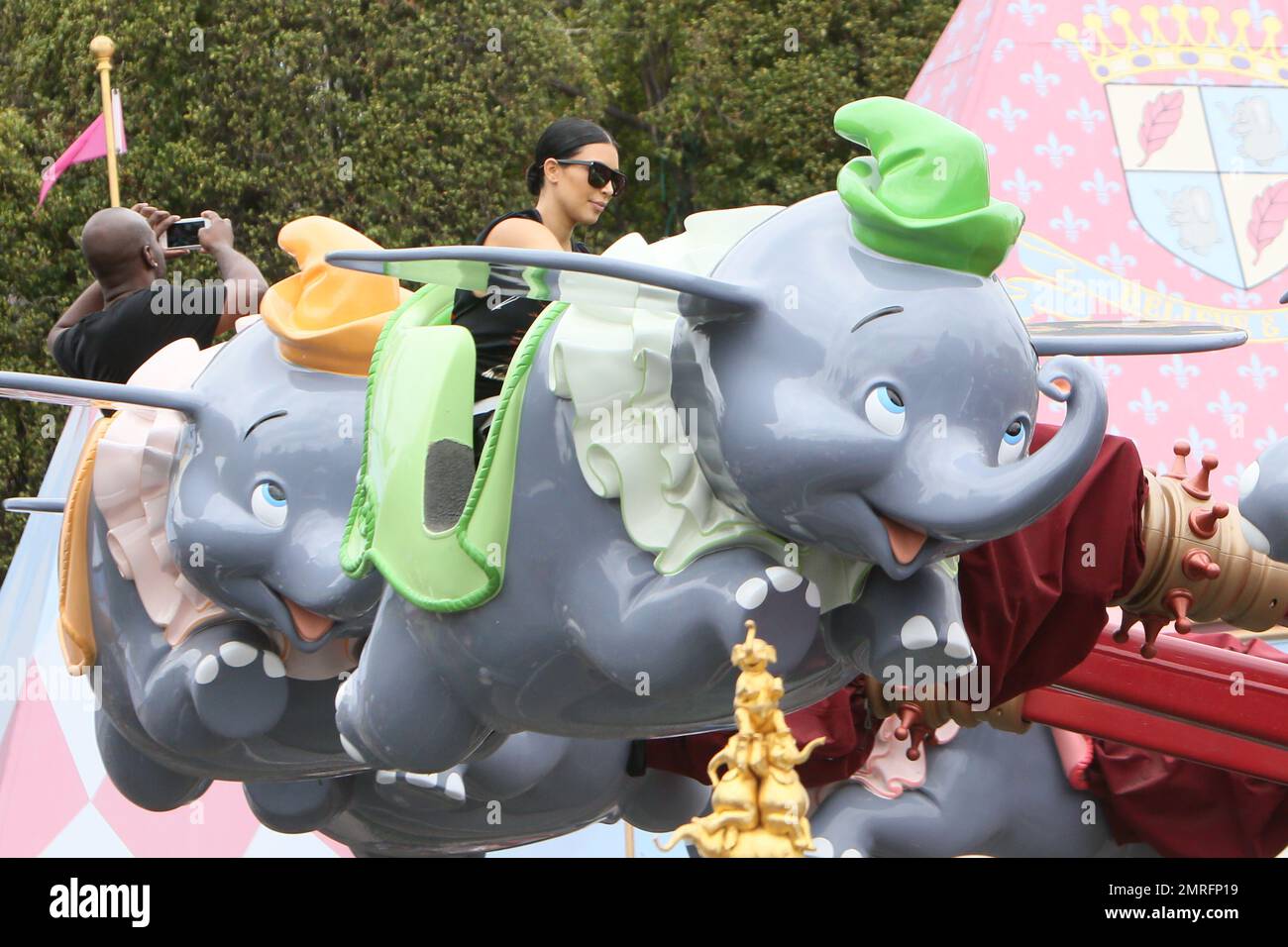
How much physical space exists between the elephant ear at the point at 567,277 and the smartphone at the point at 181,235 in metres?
2.54

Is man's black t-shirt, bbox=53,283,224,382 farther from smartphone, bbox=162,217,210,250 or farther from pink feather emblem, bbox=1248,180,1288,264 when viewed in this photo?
pink feather emblem, bbox=1248,180,1288,264

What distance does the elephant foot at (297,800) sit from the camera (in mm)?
5648

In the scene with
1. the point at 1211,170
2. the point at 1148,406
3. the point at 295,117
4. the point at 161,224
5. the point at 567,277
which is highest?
the point at 295,117

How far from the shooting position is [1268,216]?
29.8ft

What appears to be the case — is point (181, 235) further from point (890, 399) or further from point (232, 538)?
point (890, 399)

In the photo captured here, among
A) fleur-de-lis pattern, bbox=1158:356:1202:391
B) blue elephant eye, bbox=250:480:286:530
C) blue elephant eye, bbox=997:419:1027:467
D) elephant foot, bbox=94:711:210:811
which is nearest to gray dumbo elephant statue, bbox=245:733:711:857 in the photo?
elephant foot, bbox=94:711:210:811

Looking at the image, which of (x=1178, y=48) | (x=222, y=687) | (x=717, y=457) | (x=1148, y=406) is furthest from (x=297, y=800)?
(x=1178, y=48)

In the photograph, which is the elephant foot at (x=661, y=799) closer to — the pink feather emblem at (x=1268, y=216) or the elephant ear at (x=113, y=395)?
the elephant ear at (x=113, y=395)

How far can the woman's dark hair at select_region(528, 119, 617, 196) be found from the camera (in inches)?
194

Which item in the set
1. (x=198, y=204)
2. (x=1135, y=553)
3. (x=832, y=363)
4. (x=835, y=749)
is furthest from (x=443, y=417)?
(x=198, y=204)

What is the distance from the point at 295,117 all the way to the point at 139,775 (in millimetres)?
11122

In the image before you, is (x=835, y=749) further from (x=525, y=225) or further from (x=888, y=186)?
(x=888, y=186)
